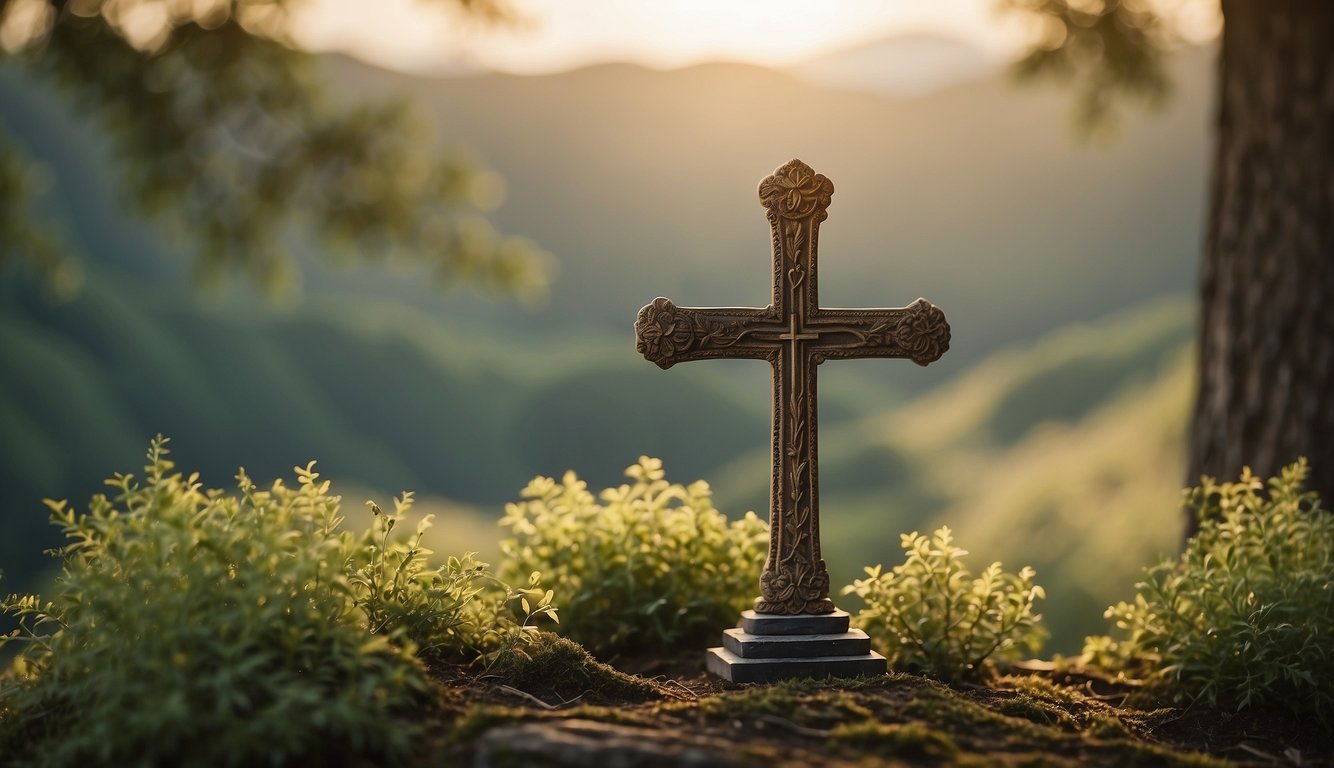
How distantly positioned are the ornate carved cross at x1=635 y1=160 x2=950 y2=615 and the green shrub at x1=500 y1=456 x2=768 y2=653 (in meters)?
0.66

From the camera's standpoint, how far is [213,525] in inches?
133

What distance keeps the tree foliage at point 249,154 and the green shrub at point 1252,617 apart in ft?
16.9

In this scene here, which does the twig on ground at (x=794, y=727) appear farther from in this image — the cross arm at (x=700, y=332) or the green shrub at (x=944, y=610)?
the cross arm at (x=700, y=332)

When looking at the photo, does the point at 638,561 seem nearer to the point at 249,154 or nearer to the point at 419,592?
the point at 419,592

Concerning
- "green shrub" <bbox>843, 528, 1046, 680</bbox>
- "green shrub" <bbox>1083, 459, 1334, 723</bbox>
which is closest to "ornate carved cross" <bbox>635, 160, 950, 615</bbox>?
"green shrub" <bbox>843, 528, 1046, 680</bbox>

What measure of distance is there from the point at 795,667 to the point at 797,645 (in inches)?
3.3

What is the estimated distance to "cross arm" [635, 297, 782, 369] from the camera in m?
4.39

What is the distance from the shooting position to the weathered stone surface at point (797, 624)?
4.30 meters

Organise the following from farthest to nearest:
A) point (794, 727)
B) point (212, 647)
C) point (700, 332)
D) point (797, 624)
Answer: point (700, 332) → point (797, 624) → point (794, 727) → point (212, 647)

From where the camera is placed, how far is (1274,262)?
579 centimetres

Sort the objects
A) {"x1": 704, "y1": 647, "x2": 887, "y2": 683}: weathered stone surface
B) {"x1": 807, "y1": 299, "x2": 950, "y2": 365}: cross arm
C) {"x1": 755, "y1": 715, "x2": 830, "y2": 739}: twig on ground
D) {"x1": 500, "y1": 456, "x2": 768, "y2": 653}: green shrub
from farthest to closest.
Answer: {"x1": 500, "y1": 456, "x2": 768, "y2": 653}: green shrub, {"x1": 807, "y1": 299, "x2": 950, "y2": 365}: cross arm, {"x1": 704, "y1": 647, "x2": 887, "y2": 683}: weathered stone surface, {"x1": 755, "y1": 715, "x2": 830, "y2": 739}: twig on ground

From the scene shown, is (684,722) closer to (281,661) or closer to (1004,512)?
(281,661)

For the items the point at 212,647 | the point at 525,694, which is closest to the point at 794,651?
the point at 525,694

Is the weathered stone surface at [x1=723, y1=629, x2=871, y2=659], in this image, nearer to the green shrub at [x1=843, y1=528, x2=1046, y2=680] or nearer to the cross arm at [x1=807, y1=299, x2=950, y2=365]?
the green shrub at [x1=843, y1=528, x2=1046, y2=680]
